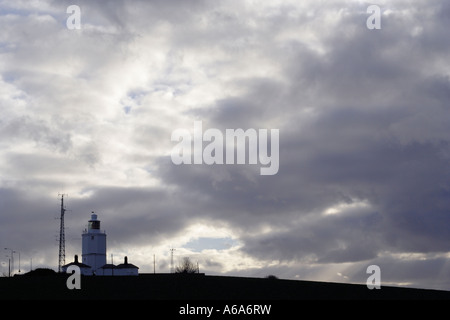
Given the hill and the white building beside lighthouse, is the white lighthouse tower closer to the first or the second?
the white building beside lighthouse

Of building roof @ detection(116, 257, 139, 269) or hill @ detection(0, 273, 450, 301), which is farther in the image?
building roof @ detection(116, 257, 139, 269)

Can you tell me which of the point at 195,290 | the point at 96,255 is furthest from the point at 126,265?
the point at 195,290

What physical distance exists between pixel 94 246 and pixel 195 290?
234 ft

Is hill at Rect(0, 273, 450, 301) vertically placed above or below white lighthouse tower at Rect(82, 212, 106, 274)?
below

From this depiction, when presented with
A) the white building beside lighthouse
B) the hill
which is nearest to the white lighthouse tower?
the white building beside lighthouse

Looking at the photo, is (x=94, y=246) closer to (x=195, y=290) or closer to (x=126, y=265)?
(x=126, y=265)

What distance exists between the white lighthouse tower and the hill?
167ft

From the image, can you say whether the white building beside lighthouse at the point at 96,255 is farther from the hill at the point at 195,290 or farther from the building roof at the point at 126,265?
the hill at the point at 195,290

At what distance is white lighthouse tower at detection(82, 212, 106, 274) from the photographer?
564 feet

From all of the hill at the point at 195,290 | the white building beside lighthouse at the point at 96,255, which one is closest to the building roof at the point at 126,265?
the white building beside lighthouse at the point at 96,255
